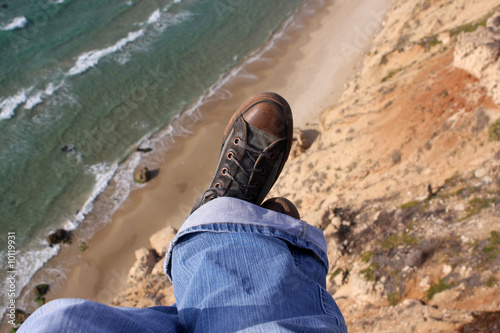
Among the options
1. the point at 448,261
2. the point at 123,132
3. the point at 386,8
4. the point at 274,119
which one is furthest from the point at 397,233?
the point at 386,8

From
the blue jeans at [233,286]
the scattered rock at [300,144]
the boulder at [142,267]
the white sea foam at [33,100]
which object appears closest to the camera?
the blue jeans at [233,286]

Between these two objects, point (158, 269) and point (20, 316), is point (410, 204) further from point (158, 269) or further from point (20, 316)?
point (20, 316)

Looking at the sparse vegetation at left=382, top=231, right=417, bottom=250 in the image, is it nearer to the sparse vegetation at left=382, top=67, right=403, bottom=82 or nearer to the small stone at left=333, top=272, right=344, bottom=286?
the small stone at left=333, top=272, right=344, bottom=286

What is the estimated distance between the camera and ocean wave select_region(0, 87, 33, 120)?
1043 centimetres

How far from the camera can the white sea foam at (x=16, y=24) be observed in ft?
45.4

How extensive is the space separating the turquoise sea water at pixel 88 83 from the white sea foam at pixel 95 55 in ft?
0.12

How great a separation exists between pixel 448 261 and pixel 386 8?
1130 centimetres

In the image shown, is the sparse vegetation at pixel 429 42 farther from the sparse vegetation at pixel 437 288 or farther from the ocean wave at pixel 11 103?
the ocean wave at pixel 11 103

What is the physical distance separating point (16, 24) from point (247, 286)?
16658 millimetres

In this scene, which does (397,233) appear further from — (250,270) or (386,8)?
(386,8)

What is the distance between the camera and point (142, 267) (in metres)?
6.20

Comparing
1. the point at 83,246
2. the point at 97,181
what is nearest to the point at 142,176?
the point at 97,181

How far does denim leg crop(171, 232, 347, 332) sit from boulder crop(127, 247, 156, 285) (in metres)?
4.38

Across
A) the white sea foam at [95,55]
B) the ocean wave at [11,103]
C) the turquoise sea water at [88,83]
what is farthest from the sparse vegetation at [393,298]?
the white sea foam at [95,55]
